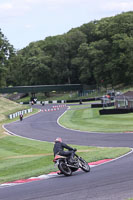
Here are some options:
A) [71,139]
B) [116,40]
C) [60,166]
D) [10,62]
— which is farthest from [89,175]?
[116,40]

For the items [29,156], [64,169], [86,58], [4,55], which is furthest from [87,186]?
[86,58]


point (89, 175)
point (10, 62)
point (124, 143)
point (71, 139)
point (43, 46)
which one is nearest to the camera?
point (89, 175)

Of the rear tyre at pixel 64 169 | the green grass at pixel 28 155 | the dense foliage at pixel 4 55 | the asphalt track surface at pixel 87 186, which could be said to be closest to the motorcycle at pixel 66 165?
the rear tyre at pixel 64 169

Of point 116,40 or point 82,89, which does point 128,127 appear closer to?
point 116,40

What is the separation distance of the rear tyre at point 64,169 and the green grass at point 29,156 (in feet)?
6.05

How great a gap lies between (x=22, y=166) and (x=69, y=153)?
6473 millimetres

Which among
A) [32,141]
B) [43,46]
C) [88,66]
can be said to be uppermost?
[43,46]

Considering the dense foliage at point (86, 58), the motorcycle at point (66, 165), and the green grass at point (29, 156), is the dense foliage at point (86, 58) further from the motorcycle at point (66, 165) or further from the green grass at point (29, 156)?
the motorcycle at point (66, 165)

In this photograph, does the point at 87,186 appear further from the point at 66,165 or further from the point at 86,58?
the point at 86,58

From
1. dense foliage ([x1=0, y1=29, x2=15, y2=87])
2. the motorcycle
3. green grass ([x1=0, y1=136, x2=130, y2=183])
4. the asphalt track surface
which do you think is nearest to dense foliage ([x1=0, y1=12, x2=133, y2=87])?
dense foliage ([x1=0, y1=29, x2=15, y2=87])

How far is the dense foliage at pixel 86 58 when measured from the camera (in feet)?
376

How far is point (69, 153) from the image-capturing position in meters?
17.4

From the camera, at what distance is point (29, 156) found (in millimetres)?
29031

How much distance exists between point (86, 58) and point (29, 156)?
9888cm
